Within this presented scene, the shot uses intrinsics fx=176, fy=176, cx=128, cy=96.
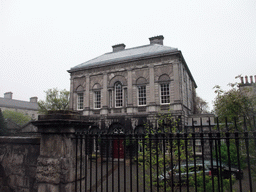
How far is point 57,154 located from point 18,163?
1.27 meters

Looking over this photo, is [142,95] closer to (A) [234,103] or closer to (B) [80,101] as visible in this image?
(B) [80,101]

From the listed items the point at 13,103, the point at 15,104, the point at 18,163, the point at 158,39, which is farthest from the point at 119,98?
the point at 13,103

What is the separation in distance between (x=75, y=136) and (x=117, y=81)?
55.7 feet

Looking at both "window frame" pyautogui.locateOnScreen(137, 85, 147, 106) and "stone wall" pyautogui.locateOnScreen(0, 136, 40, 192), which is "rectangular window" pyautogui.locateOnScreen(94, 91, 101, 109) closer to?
"window frame" pyautogui.locateOnScreen(137, 85, 147, 106)

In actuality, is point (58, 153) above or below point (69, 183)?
above

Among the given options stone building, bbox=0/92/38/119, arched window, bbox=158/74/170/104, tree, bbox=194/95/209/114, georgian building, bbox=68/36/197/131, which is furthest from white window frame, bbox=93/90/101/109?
stone building, bbox=0/92/38/119

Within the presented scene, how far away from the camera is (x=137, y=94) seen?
63.3ft

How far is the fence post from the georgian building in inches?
514

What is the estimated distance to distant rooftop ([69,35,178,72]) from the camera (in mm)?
19097

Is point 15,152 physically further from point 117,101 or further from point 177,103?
point 117,101

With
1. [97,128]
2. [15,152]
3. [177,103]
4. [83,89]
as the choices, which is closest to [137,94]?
[177,103]

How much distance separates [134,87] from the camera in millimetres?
19406

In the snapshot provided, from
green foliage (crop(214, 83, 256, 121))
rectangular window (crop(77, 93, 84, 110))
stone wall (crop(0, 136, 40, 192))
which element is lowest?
stone wall (crop(0, 136, 40, 192))

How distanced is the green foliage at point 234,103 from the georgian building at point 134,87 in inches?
272
